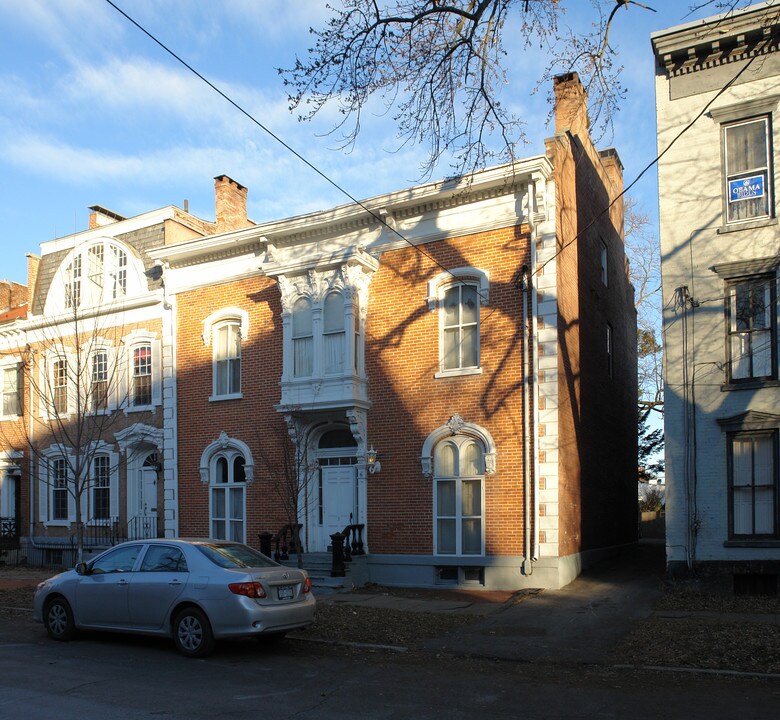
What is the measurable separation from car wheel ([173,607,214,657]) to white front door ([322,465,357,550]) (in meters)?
9.14

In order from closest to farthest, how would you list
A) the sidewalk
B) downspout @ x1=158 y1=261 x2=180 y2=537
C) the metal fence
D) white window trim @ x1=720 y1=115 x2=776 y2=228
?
the sidewalk → white window trim @ x1=720 y1=115 x2=776 y2=228 → downspout @ x1=158 y1=261 x2=180 y2=537 → the metal fence

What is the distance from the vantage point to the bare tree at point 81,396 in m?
24.3

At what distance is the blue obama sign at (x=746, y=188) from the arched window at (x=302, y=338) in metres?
9.62

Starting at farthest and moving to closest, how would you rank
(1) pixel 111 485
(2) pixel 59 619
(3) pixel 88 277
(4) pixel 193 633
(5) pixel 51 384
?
(5) pixel 51 384 < (3) pixel 88 277 < (1) pixel 111 485 < (2) pixel 59 619 < (4) pixel 193 633

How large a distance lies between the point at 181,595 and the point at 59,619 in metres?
2.55

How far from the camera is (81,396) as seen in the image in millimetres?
24328

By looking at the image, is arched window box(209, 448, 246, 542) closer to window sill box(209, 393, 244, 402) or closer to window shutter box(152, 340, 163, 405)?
window sill box(209, 393, 244, 402)

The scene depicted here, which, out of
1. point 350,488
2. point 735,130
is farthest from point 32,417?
point 735,130

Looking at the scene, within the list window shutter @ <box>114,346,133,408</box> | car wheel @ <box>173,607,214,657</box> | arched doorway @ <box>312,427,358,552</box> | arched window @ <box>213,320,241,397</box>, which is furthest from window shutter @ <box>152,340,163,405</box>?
car wheel @ <box>173,607,214,657</box>

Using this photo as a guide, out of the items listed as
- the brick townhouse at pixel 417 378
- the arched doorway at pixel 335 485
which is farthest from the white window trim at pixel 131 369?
the arched doorway at pixel 335 485

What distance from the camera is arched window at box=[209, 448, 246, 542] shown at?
71.2 ft

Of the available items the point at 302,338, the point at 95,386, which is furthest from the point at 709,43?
the point at 95,386

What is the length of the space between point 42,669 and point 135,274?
16346 millimetres

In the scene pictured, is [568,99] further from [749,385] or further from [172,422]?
[172,422]
